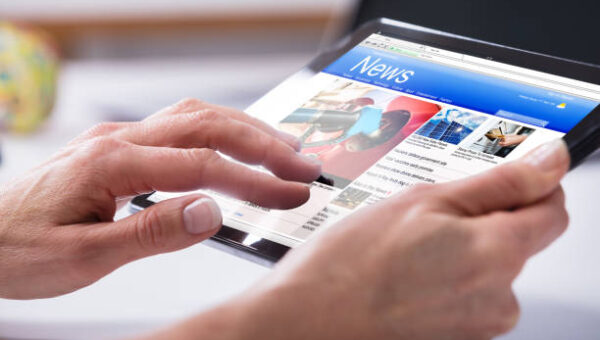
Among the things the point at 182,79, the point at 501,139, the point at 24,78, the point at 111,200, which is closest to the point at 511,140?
the point at 501,139

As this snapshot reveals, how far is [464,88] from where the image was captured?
Answer: 25.4 inches

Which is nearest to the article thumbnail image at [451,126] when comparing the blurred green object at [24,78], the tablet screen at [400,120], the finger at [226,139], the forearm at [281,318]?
the tablet screen at [400,120]

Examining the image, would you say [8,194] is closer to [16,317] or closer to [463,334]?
[16,317]

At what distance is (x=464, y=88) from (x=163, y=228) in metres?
0.29

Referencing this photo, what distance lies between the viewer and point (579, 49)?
2.76ft

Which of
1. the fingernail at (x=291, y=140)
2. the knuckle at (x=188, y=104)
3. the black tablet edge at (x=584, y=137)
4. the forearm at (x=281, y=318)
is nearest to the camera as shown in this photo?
the forearm at (x=281, y=318)

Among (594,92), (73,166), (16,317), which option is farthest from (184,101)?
(594,92)

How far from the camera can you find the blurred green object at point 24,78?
1104 mm

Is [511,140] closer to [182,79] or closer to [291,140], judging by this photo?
[291,140]

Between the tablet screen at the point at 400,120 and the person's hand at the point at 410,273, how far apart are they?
11cm

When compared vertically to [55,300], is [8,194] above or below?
above

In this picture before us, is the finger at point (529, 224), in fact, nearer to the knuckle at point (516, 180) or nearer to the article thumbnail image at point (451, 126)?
the knuckle at point (516, 180)

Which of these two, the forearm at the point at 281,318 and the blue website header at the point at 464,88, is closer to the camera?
the forearm at the point at 281,318

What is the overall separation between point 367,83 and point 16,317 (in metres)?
0.42
